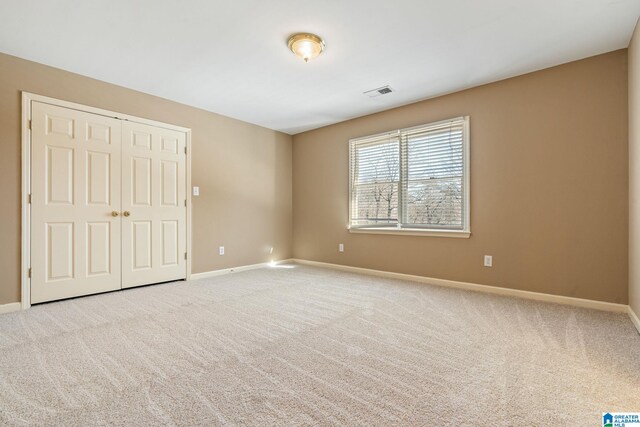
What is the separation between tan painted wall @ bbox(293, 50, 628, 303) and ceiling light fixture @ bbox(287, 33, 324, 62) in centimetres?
144

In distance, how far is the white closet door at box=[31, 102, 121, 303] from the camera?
3146 millimetres

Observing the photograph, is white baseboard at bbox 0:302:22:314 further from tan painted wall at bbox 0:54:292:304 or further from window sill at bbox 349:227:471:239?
window sill at bbox 349:227:471:239

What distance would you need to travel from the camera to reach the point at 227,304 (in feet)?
10.3

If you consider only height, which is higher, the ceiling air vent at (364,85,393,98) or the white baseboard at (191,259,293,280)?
the ceiling air vent at (364,85,393,98)

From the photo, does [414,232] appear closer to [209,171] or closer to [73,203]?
[209,171]

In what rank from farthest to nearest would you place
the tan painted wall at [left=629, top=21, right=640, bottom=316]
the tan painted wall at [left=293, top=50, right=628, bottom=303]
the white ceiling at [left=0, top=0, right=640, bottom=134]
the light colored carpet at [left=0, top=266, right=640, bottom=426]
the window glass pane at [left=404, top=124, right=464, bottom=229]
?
the window glass pane at [left=404, top=124, right=464, bottom=229], the tan painted wall at [left=293, top=50, right=628, bottom=303], the tan painted wall at [left=629, top=21, right=640, bottom=316], the white ceiling at [left=0, top=0, right=640, bottom=134], the light colored carpet at [left=0, top=266, right=640, bottom=426]

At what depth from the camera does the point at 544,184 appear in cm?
324

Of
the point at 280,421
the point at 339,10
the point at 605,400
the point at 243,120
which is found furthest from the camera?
the point at 243,120

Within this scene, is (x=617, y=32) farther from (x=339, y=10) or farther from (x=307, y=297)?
(x=307, y=297)

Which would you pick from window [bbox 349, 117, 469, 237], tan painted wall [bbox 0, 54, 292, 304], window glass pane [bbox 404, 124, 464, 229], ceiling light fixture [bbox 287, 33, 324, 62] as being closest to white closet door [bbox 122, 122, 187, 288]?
Result: tan painted wall [bbox 0, 54, 292, 304]

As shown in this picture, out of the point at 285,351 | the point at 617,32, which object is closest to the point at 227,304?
the point at 285,351

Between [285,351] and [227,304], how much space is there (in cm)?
129

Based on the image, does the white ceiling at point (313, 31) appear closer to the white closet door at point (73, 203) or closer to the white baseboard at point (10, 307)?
the white closet door at point (73, 203)

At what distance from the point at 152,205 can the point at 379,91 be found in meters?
3.31
